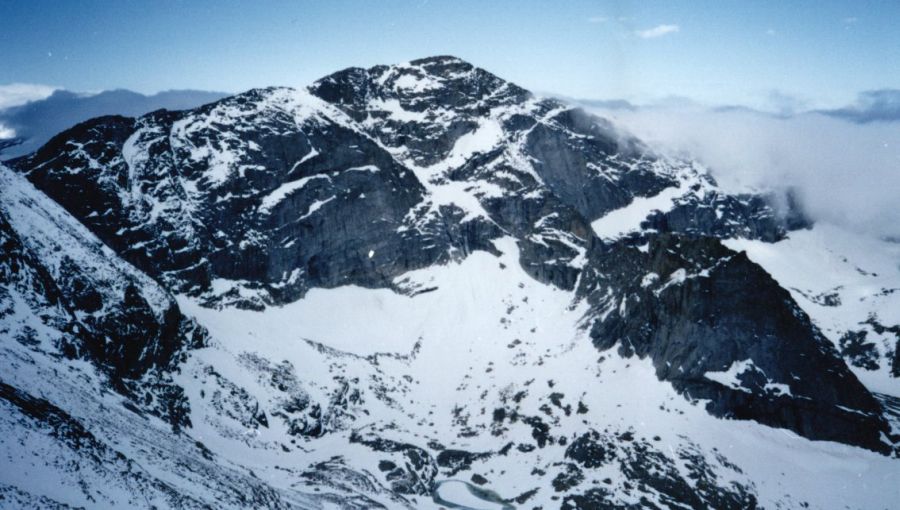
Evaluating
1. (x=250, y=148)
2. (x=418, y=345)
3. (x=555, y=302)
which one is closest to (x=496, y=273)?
(x=555, y=302)

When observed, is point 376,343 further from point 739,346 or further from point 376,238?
point 739,346

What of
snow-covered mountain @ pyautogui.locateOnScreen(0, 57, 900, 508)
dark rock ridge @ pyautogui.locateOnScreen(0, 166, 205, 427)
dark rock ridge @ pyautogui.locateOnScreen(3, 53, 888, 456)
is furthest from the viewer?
dark rock ridge @ pyautogui.locateOnScreen(3, 53, 888, 456)

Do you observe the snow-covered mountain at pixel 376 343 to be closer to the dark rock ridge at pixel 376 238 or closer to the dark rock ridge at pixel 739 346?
the dark rock ridge at pixel 739 346

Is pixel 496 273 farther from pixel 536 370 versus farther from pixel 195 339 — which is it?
pixel 195 339

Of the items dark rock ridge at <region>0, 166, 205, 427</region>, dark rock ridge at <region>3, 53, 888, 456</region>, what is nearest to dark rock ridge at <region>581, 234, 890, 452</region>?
dark rock ridge at <region>3, 53, 888, 456</region>

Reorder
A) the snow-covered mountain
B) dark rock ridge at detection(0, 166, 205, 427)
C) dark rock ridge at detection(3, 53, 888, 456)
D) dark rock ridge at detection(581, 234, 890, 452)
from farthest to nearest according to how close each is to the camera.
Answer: dark rock ridge at detection(3, 53, 888, 456)
dark rock ridge at detection(581, 234, 890, 452)
the snow-covered mountain
dark rock ridge at detection(0, 166, 205, 427)

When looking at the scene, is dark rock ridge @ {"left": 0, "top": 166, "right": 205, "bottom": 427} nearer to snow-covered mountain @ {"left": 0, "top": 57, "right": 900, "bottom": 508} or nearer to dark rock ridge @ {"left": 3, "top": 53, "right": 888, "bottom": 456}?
snow-covered mountain @ {"left": 0, "top": 57, "right": 900, "bottom": 508}
